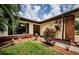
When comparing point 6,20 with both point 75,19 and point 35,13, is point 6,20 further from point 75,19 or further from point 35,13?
point 75,19

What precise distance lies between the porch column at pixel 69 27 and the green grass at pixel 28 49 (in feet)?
1.18

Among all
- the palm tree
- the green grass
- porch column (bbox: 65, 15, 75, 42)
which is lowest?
the green grass

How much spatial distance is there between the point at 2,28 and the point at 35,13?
656 mm

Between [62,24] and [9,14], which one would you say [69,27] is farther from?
[9,14]

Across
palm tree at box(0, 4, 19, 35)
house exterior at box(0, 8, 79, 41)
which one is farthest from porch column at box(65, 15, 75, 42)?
palm tree at box(0, 4, 19, 35)

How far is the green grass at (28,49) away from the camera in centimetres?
255

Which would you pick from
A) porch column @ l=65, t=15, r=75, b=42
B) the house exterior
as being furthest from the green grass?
porch column @ l=65, t=15, r=75, b=42

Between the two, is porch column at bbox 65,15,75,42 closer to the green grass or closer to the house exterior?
the house exterior

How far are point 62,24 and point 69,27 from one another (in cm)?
14

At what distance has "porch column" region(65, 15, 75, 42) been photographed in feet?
8.32

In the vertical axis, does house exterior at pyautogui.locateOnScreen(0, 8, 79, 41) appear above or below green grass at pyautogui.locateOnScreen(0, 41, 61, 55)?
above

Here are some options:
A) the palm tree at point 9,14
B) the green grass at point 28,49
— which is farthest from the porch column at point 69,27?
the palm tree at point 9,14

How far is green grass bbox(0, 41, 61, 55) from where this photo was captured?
2551 mm
